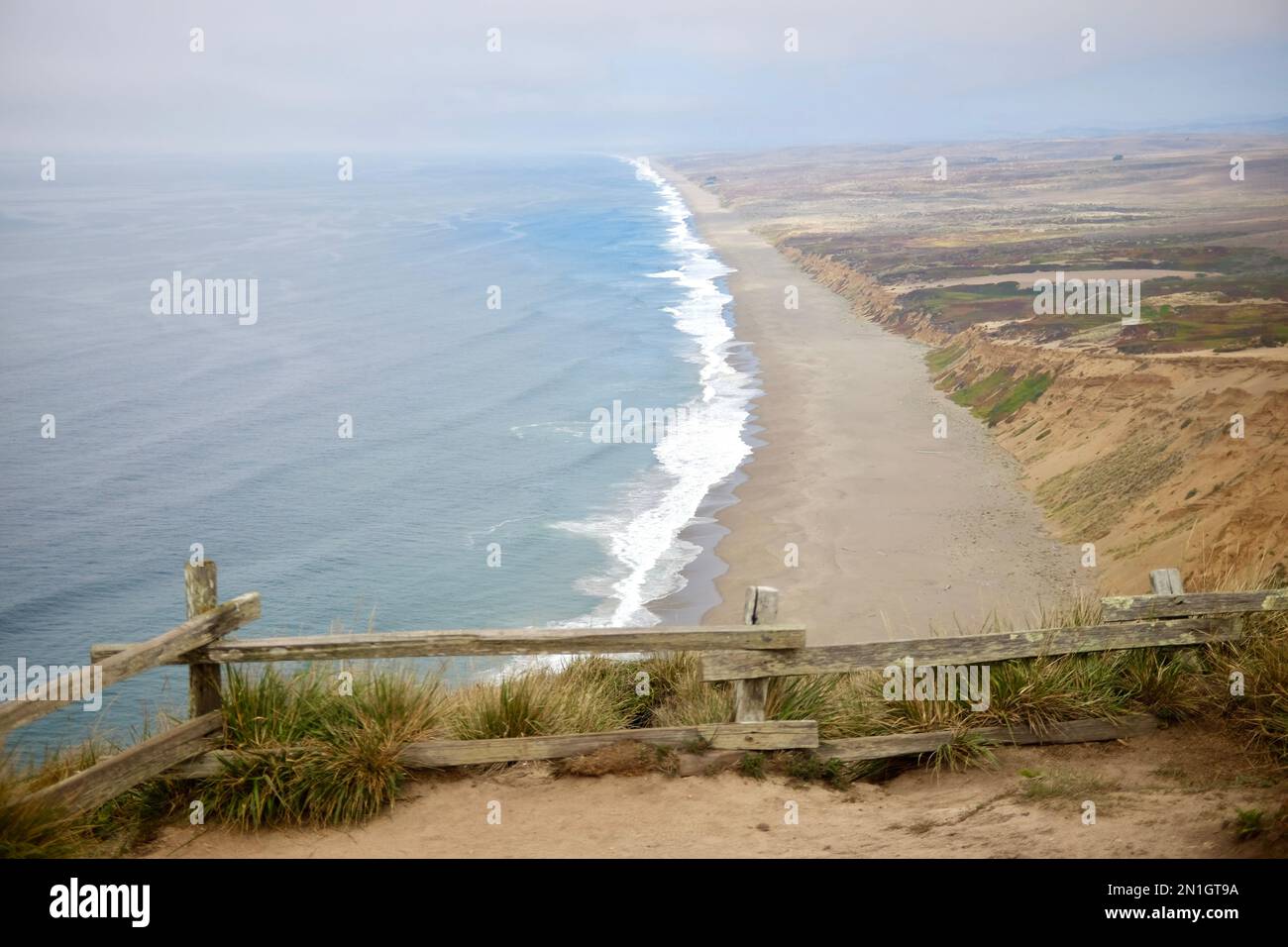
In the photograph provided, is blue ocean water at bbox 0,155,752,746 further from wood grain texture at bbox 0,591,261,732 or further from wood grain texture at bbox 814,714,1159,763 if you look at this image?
wood grain texture at bbox 814,714,1159,763

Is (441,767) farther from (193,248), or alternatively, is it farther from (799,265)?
(193,248)

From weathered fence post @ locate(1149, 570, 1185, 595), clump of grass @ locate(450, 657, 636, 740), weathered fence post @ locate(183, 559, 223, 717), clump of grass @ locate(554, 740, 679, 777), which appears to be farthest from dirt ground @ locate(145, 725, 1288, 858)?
weathered fence post @ locate(1149, 570, 1185, 595)

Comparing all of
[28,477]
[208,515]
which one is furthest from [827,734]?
[28,477]

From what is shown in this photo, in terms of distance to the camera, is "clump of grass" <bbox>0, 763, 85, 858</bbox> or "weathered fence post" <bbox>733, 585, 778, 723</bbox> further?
"weathered fence post" <bbox>733, 585, 778, 723</bbox>

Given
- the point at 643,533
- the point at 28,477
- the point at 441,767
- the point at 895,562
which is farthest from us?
the point at 28,477

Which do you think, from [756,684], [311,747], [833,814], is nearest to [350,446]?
[311,747]

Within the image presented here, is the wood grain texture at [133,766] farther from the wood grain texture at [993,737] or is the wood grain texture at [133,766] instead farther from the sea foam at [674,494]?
the sea foam at [674,494]

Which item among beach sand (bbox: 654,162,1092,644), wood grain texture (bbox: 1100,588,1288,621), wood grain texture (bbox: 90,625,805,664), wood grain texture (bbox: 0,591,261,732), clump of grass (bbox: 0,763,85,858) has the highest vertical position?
wood grain texture (bbox: 0,591,261,732)
